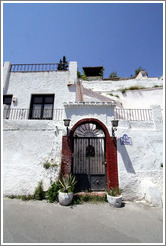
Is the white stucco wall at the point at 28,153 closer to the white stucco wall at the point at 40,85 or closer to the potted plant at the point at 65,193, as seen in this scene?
the potted plant at the point at 65,193

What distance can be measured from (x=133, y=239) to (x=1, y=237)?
10.6ft

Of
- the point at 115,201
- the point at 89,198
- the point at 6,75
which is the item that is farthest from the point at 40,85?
the point at 115,201

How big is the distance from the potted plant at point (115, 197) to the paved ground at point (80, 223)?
17cm

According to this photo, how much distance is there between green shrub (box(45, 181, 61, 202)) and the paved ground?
24cm

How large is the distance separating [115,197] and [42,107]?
253 inches

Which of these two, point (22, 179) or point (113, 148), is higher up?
point (113, 148)

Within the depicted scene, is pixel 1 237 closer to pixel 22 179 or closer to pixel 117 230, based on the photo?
pixel 22 179

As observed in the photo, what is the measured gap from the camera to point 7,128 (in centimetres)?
599

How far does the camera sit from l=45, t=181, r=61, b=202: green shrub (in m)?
4.76

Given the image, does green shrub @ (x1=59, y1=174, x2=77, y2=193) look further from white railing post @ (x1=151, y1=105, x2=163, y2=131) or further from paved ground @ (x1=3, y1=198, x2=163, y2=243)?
white railing post @ (x1=151, y1=105, x2=163, y2=131)

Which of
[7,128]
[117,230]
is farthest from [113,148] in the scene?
[7,128]

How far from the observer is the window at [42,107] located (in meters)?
7.67

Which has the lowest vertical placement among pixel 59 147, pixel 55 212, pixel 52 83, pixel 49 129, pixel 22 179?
pixel 55 212

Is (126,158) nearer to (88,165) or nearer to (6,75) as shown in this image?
(88,165)
